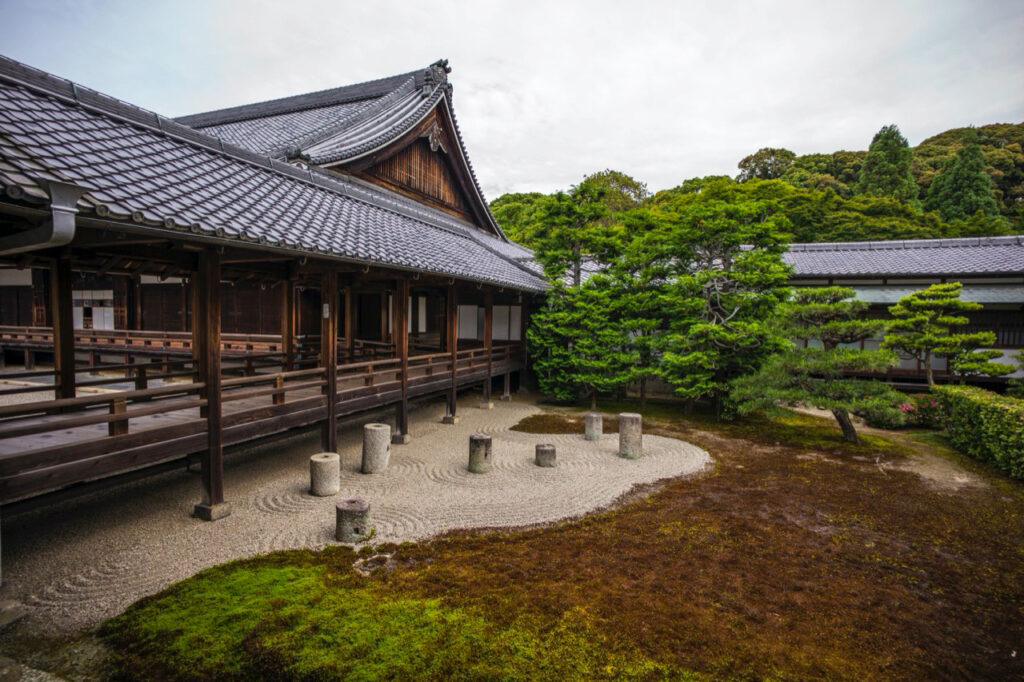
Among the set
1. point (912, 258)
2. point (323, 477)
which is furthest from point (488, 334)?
point (912, 258)

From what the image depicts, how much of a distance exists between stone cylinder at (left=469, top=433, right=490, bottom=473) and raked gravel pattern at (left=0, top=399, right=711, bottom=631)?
16cm

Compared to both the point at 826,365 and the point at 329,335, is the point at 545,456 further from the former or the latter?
the point at 826,365

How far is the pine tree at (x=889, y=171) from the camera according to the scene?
38.7 m

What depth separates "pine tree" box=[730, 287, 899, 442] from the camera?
10367 mm

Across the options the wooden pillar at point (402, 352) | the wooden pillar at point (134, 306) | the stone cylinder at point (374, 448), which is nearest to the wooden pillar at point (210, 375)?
the stone cylinder at point (374, 448)

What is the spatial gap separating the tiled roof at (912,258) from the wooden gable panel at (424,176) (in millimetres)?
13323

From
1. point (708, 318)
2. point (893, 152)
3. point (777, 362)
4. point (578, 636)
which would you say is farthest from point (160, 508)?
point (893, 152)

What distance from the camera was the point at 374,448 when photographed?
8.38 metres

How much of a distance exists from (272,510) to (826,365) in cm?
1110

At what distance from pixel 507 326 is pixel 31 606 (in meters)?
14.3

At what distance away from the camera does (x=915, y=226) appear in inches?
1165

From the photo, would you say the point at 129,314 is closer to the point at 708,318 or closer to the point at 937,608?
the point at 708,318

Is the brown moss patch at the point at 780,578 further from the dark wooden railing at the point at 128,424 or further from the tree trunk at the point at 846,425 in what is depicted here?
the tree trunk at the point at 846,425

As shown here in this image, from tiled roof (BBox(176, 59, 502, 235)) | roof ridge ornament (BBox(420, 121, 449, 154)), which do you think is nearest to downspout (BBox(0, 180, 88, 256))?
tiled roof (BBox(176, 59, 502, 235))
